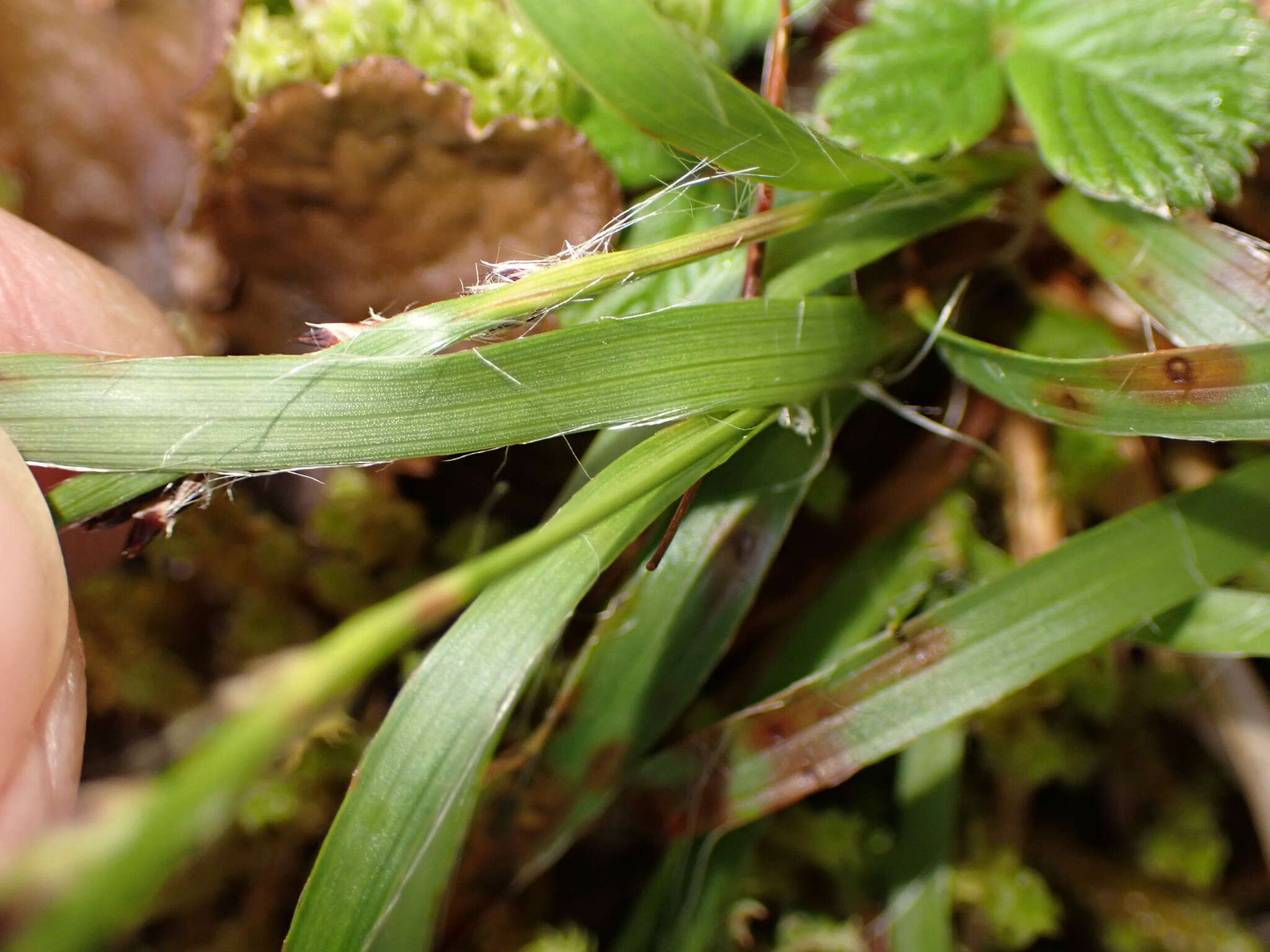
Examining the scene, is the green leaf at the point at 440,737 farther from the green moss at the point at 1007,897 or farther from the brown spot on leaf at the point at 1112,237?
the green moss at the point at 1007,897

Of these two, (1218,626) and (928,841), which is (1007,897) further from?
(1218,626)

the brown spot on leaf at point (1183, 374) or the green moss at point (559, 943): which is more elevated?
the brown spot on leaf at point (1183, 374)

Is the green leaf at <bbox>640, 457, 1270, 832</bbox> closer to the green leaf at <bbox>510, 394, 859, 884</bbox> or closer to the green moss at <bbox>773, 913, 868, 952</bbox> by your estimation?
the green leaf at <bbox>510, 394, 859, 884</bbox>

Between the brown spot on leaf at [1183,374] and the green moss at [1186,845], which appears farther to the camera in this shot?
the green moss at [1186,845]

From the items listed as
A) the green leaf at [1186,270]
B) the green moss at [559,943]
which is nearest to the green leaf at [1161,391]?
the green leaf at [1186,270]

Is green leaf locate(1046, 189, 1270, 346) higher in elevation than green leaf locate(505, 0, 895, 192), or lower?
lower

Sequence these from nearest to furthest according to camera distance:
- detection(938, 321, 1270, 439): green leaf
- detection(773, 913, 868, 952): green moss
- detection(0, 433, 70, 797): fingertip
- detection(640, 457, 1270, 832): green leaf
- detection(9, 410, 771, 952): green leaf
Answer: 1. detection(9, 410, 771, 952): green leaf
2. detection(0, 433, 70, 797): fingertip
3. detection(938, 321, 1270, 439): green leaf
4. detection(640, 457, 1270, 832): green leaf
5. detection(773, 913, 868, 952): green moss

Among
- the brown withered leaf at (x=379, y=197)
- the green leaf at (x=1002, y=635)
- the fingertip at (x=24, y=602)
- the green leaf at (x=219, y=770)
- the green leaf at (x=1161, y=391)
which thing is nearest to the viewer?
the green leaf at (x=219, y=770)

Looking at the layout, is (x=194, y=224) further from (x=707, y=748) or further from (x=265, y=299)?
(x=707, y=748)

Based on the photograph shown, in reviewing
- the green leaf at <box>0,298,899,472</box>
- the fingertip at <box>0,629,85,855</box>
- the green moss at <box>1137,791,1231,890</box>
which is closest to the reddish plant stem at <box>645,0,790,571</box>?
the green leaf at <box>0,298,899,472</box>
